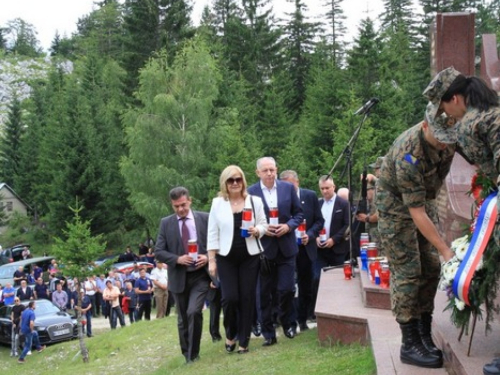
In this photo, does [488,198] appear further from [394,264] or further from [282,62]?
[282,62]

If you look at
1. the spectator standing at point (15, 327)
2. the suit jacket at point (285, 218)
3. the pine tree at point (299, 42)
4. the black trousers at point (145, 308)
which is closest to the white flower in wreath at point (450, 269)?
the suit jacket at point (285, 218)

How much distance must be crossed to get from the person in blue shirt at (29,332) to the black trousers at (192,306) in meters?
11.2

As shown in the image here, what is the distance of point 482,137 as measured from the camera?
321 centimetres

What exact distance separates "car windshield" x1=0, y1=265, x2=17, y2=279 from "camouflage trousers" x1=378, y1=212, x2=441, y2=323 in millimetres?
26031

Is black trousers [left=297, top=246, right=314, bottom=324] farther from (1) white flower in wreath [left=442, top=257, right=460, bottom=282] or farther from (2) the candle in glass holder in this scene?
(1) white flower in wreath [left=442, top=257, right=460, bottom=282]

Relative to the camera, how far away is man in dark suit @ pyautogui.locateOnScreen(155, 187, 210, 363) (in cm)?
701

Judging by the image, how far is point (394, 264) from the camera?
4145 millimetres

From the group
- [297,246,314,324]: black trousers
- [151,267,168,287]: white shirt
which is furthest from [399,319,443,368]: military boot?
[151,267,168,287]: white shirt

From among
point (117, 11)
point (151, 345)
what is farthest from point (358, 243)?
point (117, 11)

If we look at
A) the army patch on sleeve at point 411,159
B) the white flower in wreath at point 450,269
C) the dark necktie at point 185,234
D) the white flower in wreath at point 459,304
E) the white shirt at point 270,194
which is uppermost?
the army patch on sleeve at point 411,159

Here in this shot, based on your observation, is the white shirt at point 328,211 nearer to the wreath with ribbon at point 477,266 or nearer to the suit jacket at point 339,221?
the suit jacket at point 339,221

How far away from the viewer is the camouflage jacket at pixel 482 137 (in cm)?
313

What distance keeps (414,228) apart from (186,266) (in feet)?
11.3

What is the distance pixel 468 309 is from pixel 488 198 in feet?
2.37
